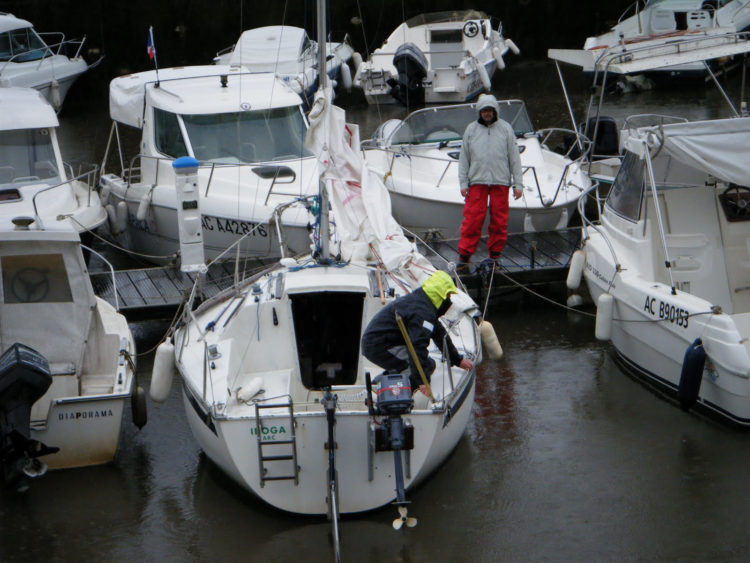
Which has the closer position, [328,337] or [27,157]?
[328,337]

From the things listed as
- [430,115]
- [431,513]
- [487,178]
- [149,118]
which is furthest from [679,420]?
[149,118]

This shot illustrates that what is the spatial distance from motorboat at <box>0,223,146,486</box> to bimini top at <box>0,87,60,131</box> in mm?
3942

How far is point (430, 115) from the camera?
42.2 ft

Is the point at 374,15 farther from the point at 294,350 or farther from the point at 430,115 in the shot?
the point at 294,350

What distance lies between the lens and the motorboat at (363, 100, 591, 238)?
11500 mm

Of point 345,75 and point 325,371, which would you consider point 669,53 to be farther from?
point 345,75

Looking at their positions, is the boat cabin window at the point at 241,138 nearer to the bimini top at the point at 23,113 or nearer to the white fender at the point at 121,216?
the white fender at the point at 121,216

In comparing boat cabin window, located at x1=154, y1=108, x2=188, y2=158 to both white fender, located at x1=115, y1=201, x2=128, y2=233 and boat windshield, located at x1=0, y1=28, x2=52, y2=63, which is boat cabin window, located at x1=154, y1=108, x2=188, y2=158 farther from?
boat windshield, located at x1=0, y1=28, x2=52, y2=63

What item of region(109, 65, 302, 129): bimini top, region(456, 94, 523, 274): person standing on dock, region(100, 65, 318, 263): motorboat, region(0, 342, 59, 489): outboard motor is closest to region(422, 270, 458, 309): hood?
region(0, 342, 59, 489): outboard motor

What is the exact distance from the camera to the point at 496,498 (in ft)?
23.2

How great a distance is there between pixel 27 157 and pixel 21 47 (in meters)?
9.59

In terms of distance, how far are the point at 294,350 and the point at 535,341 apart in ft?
9.71

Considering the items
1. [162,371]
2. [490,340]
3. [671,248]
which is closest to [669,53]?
[671,248]

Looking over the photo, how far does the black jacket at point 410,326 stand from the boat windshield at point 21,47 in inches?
596
